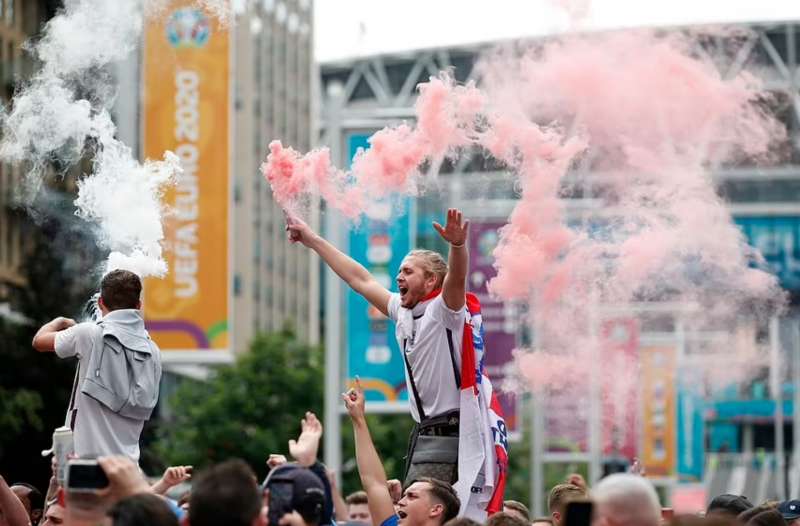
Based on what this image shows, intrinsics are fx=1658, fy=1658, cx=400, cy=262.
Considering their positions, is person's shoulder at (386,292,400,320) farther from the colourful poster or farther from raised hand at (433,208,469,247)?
the colourful poster

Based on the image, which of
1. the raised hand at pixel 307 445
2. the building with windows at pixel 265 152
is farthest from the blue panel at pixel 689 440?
the building with windows at pixel 265 152

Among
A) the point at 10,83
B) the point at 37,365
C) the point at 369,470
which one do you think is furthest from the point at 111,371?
the point at 10,83

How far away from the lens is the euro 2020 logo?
3023 cm

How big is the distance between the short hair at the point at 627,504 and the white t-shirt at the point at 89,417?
3692mm

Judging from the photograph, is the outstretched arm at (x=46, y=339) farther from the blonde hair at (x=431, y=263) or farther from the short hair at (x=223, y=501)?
the short hair at (x=223, y=501)

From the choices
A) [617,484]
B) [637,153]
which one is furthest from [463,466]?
[637,153]

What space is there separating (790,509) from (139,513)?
17.6 feet

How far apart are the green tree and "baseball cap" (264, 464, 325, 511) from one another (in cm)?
5125

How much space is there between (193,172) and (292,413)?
32.3 m

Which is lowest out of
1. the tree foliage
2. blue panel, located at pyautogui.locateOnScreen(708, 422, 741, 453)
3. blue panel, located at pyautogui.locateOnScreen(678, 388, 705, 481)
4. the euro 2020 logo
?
blue panel, located at pyautogui.locateOnScreen(708, 422, 741, 453)

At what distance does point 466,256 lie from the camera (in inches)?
373

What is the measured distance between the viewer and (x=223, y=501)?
656 cm

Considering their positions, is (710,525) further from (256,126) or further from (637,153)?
(256,126)

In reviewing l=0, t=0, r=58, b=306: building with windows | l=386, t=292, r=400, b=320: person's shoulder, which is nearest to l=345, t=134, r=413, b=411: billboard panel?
l=386, t=292, r=400, b=320: person's shoulder
